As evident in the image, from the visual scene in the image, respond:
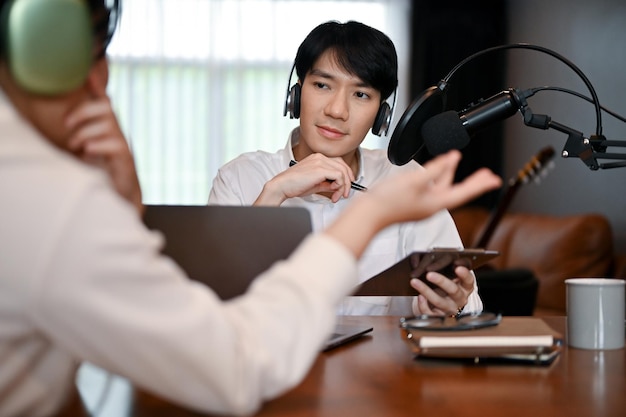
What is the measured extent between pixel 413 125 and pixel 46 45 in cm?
82

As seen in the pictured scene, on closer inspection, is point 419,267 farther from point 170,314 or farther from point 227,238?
point 170,314

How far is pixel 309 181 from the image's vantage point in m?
1.65

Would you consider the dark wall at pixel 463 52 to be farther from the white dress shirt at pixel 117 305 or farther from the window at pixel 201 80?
the white dress shirt at pixel 117 305

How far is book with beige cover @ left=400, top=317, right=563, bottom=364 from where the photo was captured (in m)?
1.07

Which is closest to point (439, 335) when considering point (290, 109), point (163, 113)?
point (290, 109)

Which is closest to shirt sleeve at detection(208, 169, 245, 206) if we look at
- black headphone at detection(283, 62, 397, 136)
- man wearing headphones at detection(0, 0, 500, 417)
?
black headphone at detection(283, 62, 397, 136)

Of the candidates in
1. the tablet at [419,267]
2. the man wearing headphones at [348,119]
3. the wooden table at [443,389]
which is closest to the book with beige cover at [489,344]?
the wooden table at [443,389]

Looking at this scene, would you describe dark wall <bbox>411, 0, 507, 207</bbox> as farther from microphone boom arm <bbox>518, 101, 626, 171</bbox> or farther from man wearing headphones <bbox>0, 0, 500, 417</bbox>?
man wearing headphones <bbox>0, 0, 500, 417</bbox>

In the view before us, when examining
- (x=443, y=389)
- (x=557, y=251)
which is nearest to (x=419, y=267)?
(x=443, y=389)

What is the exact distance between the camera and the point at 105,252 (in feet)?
1.99

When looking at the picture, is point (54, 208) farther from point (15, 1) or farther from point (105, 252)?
point (15, 1)

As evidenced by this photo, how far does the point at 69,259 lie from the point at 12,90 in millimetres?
190

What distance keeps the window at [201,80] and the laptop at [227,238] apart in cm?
439

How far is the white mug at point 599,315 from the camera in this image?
4.09 ft
